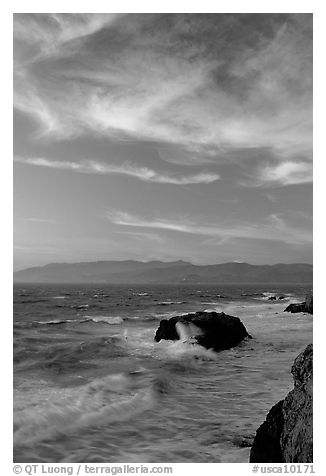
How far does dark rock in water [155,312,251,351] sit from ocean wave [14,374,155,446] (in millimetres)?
5687

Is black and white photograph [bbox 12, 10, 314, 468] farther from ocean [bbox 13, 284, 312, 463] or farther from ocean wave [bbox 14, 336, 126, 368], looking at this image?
ocean wave [bbox 14, 336, 126, 368]

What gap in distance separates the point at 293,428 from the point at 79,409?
4.93 meters

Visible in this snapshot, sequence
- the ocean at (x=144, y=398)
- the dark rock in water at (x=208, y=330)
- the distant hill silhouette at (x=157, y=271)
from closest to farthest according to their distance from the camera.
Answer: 1. the ocean at (x=144, y=398)
2. the distant hill silhouette at (x=157, y=271)
3. the dark rock in water at (x=208, y=330)

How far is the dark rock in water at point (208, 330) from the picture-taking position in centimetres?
1600

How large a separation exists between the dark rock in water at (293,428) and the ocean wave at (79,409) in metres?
3.24

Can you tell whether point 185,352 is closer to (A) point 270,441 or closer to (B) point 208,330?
(B) point 208,330

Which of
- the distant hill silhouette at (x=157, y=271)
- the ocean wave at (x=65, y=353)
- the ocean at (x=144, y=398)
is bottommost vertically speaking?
the ocean wave at (x=65, y=353)

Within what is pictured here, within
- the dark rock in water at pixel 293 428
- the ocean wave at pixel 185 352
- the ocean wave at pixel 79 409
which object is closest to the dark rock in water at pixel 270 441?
the dark rock in water at pixel 293 428

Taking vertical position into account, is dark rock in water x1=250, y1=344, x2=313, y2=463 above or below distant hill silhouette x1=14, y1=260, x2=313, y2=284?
below

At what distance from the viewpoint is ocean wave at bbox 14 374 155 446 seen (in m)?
7.16

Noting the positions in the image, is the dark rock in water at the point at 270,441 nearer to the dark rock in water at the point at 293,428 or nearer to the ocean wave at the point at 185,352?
the dark rock in water at the point at 293,428

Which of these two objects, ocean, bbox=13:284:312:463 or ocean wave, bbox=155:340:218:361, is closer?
ocean, bbox=13:284:312:463

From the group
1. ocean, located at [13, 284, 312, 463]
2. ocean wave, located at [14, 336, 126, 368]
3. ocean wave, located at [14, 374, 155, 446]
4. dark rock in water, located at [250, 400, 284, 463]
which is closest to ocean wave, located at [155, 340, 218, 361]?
ocean, located at [13, 284, 312, 463]
